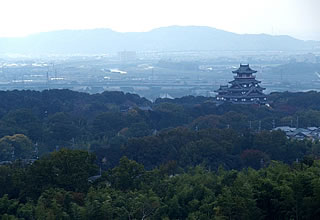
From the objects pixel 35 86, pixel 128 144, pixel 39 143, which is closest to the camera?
pixel 128 144

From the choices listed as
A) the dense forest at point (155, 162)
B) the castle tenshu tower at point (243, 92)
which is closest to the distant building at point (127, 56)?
Result: the castle tenshu tower at point (243, 92)

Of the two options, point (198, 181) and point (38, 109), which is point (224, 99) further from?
point (198, 181)

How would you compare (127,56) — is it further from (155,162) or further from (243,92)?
(155,162)

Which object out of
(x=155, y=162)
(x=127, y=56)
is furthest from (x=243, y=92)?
(x=127, y=56)

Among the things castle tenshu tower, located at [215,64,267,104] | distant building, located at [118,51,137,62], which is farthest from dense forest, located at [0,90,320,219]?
distant building, located at [118,51,137,62]

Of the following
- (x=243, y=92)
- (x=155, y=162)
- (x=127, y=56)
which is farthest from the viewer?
(x=127, y=56)

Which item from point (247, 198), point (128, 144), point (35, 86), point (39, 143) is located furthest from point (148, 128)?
point (35, 86)
